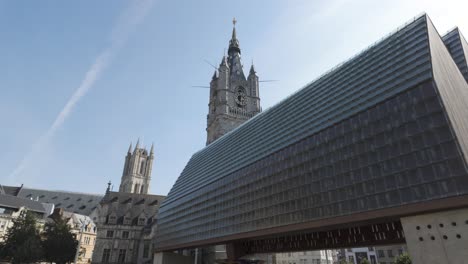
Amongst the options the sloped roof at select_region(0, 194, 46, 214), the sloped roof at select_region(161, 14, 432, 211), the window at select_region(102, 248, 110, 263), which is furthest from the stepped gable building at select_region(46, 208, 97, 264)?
the sloped roof at select_region(161, 14, 432, 211)

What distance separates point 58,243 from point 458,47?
8004cm

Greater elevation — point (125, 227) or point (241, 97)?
point (241, 97)

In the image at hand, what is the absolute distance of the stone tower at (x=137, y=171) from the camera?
11781 centimetres

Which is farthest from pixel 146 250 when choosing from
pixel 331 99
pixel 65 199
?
pixel 331 99

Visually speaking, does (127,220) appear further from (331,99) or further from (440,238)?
(440,238)

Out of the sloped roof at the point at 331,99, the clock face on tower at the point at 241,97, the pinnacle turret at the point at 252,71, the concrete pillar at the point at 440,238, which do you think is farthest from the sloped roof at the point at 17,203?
the concrete pillar at the point at 440,238

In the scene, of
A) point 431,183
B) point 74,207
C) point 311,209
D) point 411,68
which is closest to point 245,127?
point 311,209

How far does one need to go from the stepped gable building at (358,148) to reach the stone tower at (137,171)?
67046 millimetres

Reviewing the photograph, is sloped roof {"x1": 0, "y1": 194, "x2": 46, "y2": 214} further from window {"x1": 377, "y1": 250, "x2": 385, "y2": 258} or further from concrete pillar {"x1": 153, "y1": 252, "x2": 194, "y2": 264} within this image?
window {"x1": 377, "y1": 250, "x2": 385, "y2": 258}

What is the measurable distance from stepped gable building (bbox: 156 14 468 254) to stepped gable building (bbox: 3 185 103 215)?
196ft

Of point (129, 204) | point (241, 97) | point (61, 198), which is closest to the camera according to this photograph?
point (129, 204)

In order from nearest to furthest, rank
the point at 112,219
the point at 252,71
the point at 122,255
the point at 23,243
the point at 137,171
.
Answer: the point at 23,243
the point at 122,255
the point at 112,219
the point at 252,71
the point at 137,171

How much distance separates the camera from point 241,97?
98250 millimetres

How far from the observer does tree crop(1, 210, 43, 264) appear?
5461cm
